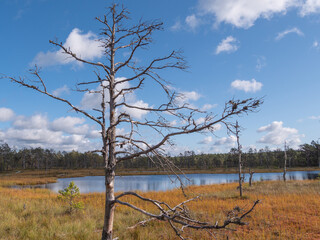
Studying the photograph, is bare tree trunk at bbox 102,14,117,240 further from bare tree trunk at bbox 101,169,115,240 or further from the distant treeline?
the distant treeline

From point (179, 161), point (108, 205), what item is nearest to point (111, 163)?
point (108, 205)

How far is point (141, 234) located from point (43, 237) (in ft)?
10.6

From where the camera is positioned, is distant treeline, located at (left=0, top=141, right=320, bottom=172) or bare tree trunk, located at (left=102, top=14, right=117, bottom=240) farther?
distant treeline, located at (left=0, top=141, right=320, bottom=172)

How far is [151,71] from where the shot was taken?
3.59 metres

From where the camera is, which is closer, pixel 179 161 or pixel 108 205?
pixel 108 205

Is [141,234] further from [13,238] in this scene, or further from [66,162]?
[66,162]

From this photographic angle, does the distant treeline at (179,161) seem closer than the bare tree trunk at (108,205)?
No

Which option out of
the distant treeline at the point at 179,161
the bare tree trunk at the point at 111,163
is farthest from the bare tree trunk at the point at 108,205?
the distant treeline at the point at 179,161

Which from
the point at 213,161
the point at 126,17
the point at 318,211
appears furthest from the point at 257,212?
the point at 213,161

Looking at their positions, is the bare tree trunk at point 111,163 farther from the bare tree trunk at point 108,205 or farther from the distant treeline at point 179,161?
the distant treeline at point 179,161

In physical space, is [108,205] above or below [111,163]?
below

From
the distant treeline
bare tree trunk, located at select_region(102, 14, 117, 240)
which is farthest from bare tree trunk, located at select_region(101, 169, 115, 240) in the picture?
the distant treeline

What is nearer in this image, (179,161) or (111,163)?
(111,163)

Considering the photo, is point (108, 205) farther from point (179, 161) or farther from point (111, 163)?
point (179, 161)
